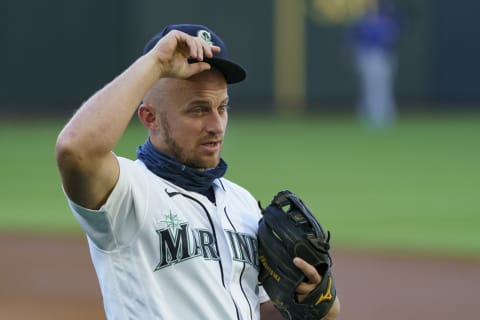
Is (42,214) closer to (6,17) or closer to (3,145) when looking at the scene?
(3,145)

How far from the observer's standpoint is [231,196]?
3.28 meters

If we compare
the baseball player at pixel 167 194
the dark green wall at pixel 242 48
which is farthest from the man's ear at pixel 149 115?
the dark green wall at pixel 242 48

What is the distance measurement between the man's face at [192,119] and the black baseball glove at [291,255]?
11.3 inches

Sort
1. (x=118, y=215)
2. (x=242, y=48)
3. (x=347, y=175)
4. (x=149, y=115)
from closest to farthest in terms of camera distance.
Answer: (x=118, y=215)
(x=149, y=115)
(x=347, y=175)
(x=242, y=48)

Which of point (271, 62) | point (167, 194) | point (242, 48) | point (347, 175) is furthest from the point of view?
point (242, 48)

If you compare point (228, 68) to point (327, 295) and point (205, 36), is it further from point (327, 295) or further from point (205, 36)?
point (327, 295)

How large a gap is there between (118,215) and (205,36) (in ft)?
2.11

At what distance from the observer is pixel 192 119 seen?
3.02m

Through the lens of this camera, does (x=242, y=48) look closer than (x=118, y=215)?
No

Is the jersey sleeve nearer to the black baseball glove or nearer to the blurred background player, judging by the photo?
the black baseball glove

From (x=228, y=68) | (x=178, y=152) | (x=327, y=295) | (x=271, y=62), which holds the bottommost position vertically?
(x=271, y=62)

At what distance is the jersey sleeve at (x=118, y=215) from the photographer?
2.74 m

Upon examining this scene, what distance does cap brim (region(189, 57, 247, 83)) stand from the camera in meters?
3.01

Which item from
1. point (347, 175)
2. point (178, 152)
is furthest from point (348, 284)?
point (347, 175)
